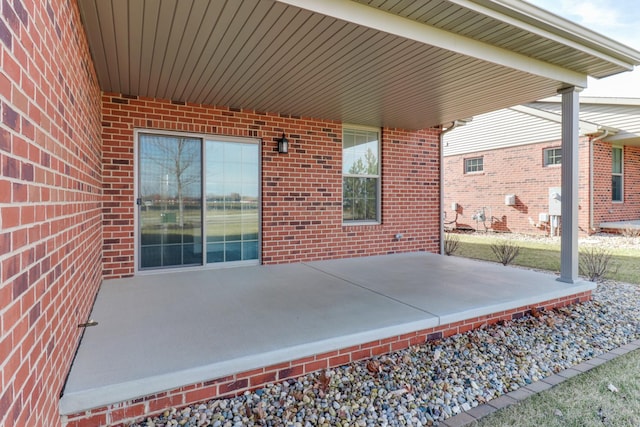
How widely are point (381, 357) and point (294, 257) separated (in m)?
2.98

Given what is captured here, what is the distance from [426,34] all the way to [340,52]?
80 centimetres

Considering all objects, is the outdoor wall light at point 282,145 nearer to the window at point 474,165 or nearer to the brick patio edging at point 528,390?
the brick patio edging at point 528,390

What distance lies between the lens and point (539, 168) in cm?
1128

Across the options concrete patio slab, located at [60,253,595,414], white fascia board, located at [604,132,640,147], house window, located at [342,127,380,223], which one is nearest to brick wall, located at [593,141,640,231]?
white fascia board, located at [604,132,640,147]

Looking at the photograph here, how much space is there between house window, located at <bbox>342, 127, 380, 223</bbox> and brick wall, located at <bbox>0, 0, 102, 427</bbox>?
443 cm

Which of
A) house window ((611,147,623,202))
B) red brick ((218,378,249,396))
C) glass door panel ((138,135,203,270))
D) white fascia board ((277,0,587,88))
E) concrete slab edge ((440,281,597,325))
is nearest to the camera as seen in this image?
red brick ((218,378,249,396))

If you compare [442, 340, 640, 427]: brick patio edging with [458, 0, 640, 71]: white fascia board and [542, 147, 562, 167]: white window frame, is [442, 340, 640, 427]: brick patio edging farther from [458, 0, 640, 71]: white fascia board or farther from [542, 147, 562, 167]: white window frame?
[542, 147, 562, 167]: white window frame

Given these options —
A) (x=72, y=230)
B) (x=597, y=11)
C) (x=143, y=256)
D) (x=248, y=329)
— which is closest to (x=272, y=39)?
(x=72, y=230)

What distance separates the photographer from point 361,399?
2383 mm

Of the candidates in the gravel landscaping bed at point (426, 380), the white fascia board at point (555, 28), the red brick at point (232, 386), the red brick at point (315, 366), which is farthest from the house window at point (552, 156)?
the red brick at point (232, 386)

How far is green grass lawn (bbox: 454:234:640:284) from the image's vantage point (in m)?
5.99

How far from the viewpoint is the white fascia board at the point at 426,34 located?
Result: 8.84ft

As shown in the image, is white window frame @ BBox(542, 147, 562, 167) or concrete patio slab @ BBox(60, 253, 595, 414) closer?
concrete patio slab @ BBox(60, 253, 595, 414)

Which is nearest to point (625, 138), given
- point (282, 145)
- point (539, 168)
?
point (539, 168)
